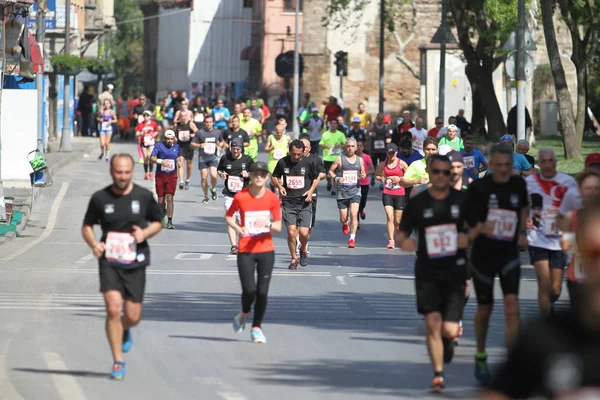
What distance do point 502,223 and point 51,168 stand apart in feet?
89.1

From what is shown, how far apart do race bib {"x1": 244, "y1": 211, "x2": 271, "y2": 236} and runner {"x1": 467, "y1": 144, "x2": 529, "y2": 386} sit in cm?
212

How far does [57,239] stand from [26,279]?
531cm

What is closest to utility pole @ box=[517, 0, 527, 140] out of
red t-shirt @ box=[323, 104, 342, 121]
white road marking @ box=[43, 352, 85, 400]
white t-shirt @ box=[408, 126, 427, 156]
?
white t-shirt @ box=[408, 126, 427, 156]

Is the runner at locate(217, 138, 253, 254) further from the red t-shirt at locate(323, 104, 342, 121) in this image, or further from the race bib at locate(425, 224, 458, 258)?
the red t-shirt at locate(323, 104, 342, 121)

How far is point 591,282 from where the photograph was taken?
351 cm

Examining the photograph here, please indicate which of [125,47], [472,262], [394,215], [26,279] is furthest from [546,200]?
[125,47]

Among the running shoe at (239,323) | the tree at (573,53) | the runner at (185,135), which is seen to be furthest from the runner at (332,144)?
the running shoe at (239,323)

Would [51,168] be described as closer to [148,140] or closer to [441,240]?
[148,140]

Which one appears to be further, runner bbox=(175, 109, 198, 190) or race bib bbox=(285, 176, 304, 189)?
runner bbox=(175, 109, 198, 190)

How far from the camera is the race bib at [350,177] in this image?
2072 centimetres

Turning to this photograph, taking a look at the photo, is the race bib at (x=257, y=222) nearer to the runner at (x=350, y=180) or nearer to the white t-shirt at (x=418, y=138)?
the runner at (x=350, y=180)

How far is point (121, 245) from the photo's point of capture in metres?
9.65

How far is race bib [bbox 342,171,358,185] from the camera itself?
68.0 ft

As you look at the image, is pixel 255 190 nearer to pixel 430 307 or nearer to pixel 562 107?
pixel 430 307
